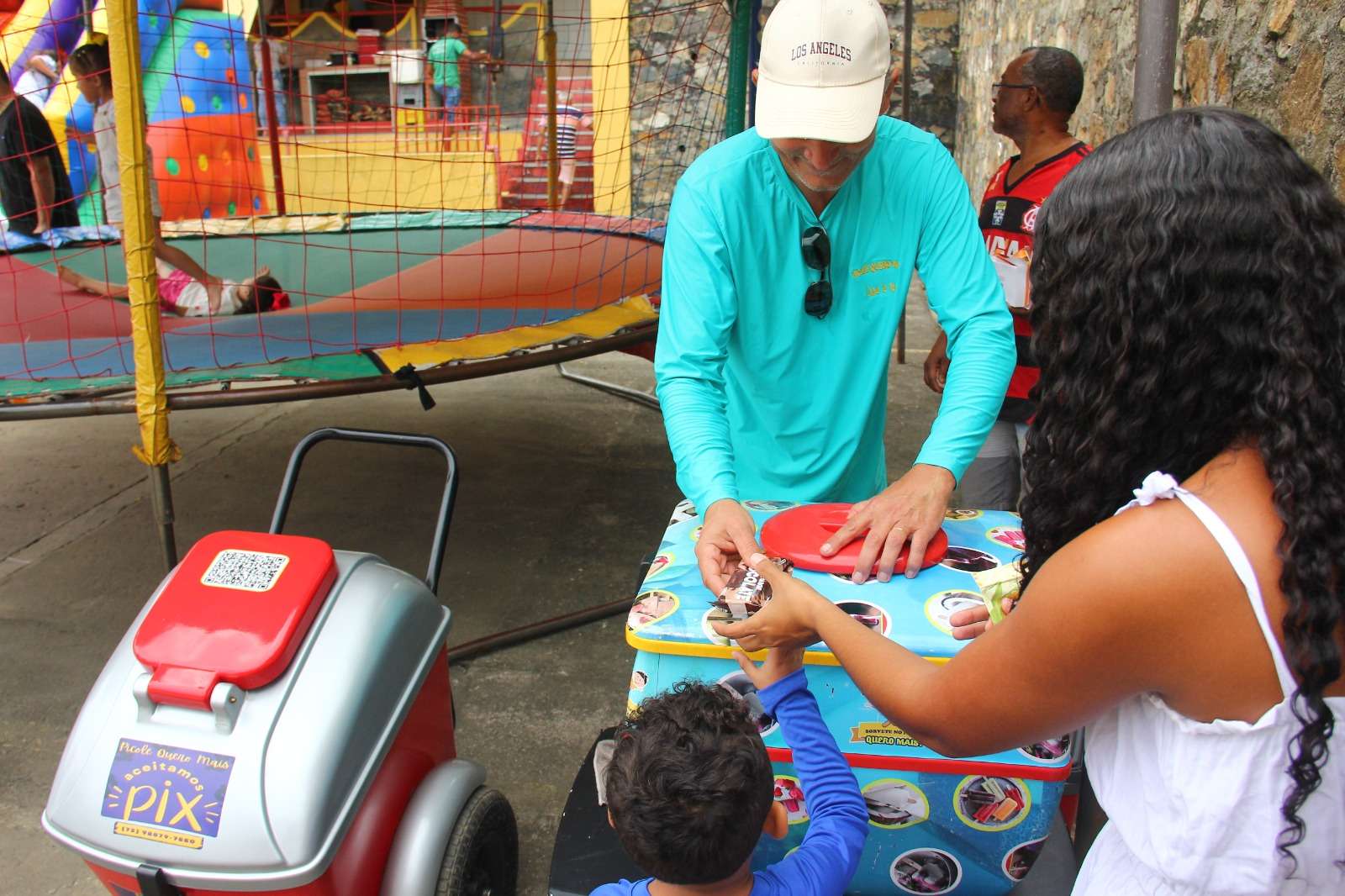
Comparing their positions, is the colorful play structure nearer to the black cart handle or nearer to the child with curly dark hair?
the black cart handle

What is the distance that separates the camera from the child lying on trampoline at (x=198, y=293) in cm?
428

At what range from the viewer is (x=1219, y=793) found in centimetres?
83

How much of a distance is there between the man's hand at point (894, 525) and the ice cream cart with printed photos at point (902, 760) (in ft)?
0.09

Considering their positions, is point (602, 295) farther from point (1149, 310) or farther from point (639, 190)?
point (639, 190)

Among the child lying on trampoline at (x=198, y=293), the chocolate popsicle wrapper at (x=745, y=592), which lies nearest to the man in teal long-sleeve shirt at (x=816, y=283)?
the chocolate popsicle wrapper at (x=745, y=592)

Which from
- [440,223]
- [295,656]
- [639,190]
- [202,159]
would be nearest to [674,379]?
[295,656]

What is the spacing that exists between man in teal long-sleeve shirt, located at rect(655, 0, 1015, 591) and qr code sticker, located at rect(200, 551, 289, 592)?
0.62 meters

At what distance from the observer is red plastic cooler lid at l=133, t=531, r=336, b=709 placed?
55.4 inches

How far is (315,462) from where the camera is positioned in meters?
4.76

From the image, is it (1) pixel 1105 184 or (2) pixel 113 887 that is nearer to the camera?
(1) pixel 1105 184

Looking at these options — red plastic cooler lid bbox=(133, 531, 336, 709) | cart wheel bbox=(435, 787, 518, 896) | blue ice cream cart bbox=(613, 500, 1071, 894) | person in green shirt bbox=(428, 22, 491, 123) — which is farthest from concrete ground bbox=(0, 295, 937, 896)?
person in green shirt bbox=(428, 22, 491, 123)

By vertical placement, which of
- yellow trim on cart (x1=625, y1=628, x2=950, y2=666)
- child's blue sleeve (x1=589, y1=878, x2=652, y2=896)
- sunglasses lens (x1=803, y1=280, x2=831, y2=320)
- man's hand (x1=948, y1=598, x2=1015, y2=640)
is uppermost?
sunglasses lens (x1=803, y1=280, x2=831, y2=320)

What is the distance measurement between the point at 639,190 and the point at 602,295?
4.81 m

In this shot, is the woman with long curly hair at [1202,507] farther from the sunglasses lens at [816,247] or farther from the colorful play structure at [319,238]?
the colorful play structure at [319,238]
